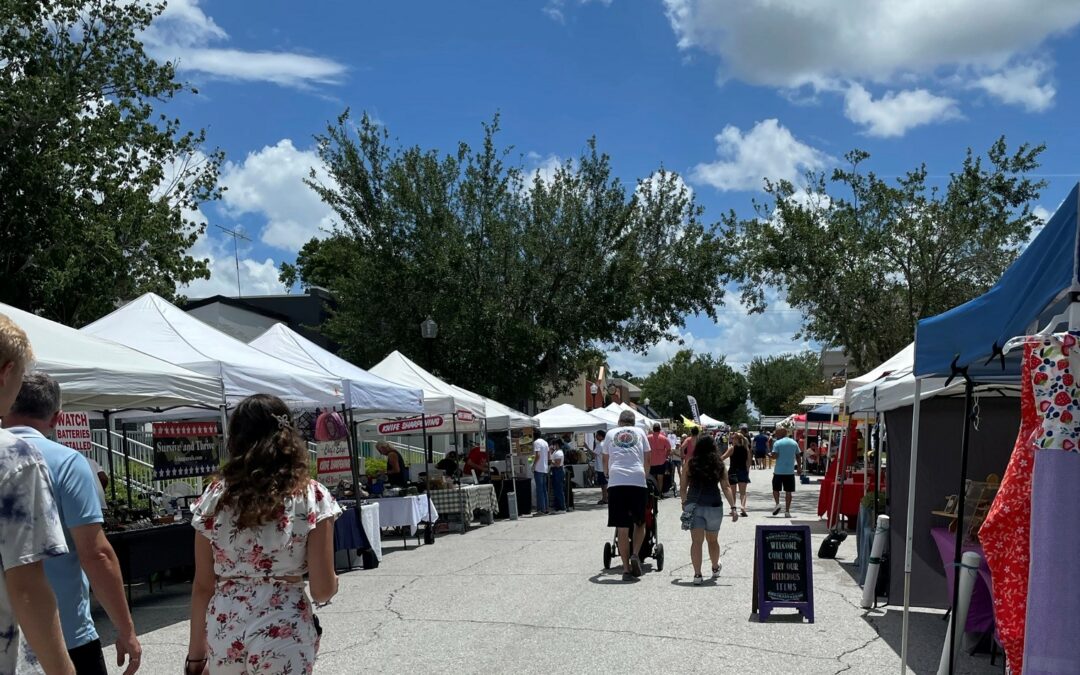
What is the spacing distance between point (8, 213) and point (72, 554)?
1996cm

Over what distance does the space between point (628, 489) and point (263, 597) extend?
26.0 feet

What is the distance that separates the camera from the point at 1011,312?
5141mm

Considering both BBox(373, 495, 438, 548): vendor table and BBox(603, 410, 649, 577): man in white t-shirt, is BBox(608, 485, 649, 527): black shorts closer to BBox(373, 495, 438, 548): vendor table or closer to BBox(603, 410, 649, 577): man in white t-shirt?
BBox(603, 410, 649, 577): man in white t-shirt

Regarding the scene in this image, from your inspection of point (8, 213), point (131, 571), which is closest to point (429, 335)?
point (8, 213)

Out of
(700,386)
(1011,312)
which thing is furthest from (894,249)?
(700,386)

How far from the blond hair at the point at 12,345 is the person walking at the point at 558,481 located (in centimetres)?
2099

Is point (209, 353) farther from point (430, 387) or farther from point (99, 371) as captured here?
point (430, 387)

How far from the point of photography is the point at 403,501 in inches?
588

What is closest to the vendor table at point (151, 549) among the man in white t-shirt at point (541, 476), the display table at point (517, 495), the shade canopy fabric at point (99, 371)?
the shade canopy fabric at point (99, 371)

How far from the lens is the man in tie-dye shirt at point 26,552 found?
7.99 ft

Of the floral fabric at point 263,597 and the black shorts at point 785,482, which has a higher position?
the floral fabric at point 263,597

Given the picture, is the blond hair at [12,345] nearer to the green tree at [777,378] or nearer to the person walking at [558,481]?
the person walking at [558,481]

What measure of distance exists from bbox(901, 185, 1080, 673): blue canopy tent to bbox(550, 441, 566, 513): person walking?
55.5ft

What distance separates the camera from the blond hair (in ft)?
8.53
